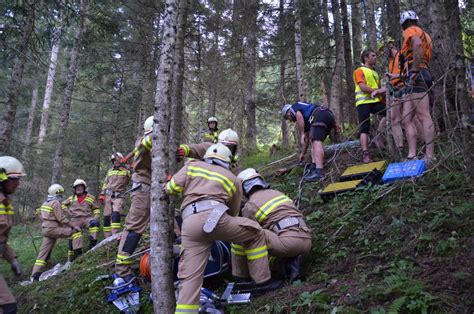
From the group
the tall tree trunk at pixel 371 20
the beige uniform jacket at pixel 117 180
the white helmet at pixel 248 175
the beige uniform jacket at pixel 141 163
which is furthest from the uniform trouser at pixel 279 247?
the beige uniform jacket at pixel 117 180

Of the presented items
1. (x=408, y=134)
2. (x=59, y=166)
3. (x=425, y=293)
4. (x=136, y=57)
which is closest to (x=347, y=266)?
(x=425, y=293)

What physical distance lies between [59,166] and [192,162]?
9876 millimetres

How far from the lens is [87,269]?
7453 millimetres

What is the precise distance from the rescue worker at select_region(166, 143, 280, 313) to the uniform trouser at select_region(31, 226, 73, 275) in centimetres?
602

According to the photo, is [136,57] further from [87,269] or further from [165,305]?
[165,305]

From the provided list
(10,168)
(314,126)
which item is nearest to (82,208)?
(10,168)

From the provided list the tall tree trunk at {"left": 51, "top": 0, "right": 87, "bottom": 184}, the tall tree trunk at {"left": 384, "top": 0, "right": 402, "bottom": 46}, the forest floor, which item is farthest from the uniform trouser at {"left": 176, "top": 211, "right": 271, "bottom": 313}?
the tall tree trunk at {"left": 51, "top": 0, "right": 87, "bottom": 184}

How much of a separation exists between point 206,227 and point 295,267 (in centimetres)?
131

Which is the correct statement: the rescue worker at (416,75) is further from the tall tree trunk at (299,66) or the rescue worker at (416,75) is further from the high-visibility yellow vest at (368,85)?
the tall tree trunk at (299,66)

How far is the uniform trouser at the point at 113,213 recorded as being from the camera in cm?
1016

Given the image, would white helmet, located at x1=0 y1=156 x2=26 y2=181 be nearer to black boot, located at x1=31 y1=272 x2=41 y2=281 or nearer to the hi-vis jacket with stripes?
the hi-vis jacket with stripes

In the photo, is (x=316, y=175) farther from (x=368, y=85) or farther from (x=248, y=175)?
(x=248, y=175)

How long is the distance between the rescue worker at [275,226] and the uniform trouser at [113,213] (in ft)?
18.8

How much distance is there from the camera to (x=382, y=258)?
434 cm
